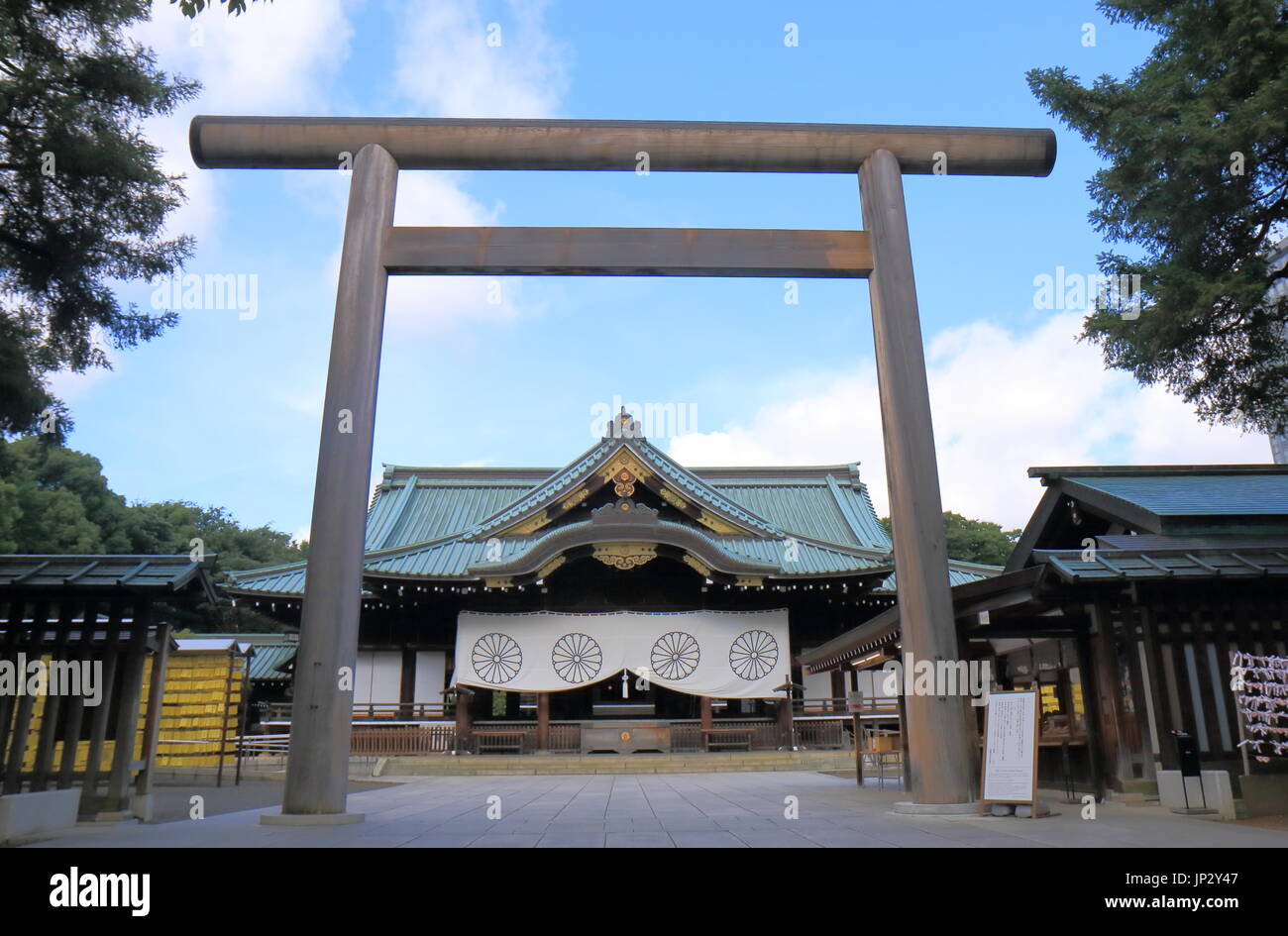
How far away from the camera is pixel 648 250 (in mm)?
7258

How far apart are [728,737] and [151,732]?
12.1m

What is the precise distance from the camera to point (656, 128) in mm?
7453

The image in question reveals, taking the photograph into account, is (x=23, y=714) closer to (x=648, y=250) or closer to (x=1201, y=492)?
(x=648, y=250)

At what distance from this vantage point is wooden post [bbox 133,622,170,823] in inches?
328

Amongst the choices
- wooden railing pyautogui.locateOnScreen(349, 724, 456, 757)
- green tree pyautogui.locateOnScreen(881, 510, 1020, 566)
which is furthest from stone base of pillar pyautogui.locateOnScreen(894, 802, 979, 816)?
green tree pyautogui.locateOnScreen(881, 510, 1020, 566)

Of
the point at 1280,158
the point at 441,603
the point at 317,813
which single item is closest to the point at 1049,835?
the point at 317,813

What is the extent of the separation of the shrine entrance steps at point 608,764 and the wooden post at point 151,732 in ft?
27.0

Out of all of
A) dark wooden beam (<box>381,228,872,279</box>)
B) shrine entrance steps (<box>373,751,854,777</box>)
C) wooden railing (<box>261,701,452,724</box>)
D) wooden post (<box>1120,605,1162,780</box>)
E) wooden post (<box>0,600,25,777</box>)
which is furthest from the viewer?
wooden railing (<box>261,701,452,724</box>)

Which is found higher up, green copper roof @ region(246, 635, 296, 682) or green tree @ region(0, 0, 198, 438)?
green tree @ region(0, 0, 198, 438)

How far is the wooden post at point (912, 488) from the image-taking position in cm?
629

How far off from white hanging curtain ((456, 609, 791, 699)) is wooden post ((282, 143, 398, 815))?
12.5 meters

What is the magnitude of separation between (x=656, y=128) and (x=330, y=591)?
15.5 feet

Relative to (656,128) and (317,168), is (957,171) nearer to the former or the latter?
(656,128)

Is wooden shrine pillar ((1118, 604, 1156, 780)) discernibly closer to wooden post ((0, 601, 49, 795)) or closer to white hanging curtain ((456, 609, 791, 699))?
wooden post ((0, 601, 49, 795))
